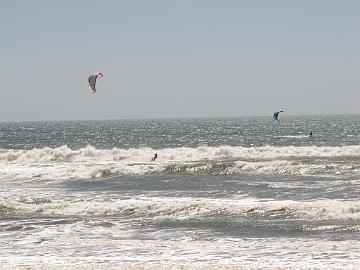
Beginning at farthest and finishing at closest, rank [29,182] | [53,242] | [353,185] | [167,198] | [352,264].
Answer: [29,182] → [353,185] → [167,198] → [53,242] → [352,264]

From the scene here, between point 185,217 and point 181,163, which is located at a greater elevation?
point 181,163

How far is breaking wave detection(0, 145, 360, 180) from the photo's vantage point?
4088cm

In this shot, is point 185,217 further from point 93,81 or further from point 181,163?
point 181,163

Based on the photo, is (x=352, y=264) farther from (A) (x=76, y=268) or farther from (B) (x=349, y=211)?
(B) (x=349, y=211)

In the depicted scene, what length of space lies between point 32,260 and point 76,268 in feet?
5.58

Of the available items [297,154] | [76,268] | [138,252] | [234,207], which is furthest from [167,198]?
[297,154]

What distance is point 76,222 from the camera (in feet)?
71.8

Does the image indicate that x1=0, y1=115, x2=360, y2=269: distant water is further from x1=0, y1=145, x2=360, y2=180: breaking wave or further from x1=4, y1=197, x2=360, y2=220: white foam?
x1=0, y1=145, x2=360, y2=180: breaking wave

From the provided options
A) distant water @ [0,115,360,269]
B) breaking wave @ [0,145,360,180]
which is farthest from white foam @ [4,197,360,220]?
breaking wave @ [0,145,360,180]

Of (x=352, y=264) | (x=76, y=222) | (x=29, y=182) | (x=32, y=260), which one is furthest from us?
(x=29, y=182)

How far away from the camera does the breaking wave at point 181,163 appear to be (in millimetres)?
40875

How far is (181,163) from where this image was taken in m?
46.5

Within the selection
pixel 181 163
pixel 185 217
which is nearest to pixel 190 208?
pixel 185 217

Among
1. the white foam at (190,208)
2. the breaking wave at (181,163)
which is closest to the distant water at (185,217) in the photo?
the white foam at (190,208)
